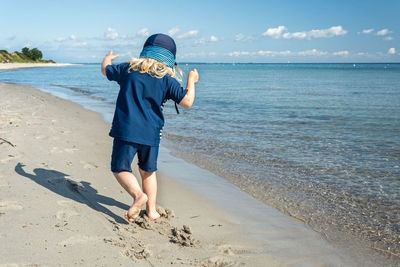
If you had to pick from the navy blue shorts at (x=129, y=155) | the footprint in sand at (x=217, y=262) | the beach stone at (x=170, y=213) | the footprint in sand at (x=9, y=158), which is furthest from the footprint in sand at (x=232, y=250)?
the footprint in sand at (x=9, y=158)

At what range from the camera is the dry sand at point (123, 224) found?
7.61ft

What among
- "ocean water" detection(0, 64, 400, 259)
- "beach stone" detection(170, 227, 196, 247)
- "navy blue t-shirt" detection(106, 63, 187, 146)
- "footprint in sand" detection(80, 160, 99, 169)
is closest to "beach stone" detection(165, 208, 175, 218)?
"beach stone" detection(170, 227, 196, 247)

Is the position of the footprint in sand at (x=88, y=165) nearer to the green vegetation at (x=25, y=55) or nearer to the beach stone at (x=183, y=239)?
the beach stone at (x=183, y=239)

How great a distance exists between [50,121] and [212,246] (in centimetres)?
604

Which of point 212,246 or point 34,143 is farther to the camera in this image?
point 34,143

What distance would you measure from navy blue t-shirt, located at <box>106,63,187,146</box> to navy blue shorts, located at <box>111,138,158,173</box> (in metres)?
0.08

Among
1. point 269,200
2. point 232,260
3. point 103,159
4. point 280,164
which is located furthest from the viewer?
point 280,164

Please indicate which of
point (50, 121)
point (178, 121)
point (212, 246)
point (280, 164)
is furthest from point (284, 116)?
point (212, 246)

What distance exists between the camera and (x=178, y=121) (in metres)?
9.56

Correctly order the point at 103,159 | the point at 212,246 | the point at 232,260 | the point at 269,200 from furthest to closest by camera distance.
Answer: the point at 103,159
the point at 269,200
the point at 212,246
the point at 232,260

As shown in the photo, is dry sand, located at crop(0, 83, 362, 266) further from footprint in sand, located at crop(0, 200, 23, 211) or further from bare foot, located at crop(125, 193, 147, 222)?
bare foot, located at crop(125, 193, 147, 222)

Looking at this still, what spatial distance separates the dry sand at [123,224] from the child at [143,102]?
1.33 ft

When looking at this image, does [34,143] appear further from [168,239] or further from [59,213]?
[168,239]

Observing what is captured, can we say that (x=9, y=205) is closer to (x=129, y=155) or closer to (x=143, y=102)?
(x=129, y=155)
